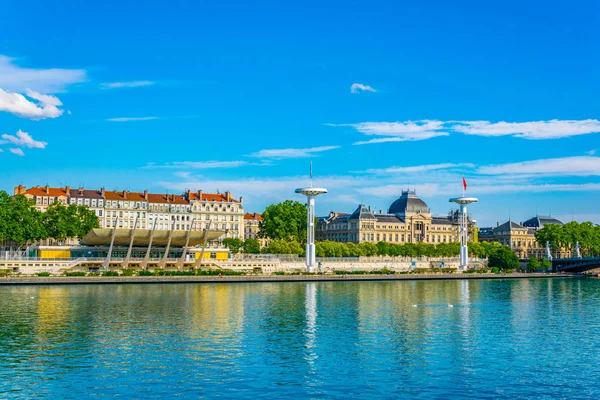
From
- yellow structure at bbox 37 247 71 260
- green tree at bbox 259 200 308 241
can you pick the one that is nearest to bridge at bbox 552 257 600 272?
green tree at bbox 259 200 308 241

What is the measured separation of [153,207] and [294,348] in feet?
375

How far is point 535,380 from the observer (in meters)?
34.1

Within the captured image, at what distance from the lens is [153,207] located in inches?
6009

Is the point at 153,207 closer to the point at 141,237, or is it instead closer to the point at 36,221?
the point at 141,237

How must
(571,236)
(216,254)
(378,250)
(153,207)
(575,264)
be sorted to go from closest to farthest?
(216,254) → (153,207) → (378,250) → (575,264) → (571,236)

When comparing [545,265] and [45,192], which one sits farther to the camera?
[545,265]

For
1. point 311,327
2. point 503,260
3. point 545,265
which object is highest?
point 503,260

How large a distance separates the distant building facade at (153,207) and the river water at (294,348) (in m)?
75.1

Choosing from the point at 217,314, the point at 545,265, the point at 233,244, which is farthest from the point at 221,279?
the point at 545,265

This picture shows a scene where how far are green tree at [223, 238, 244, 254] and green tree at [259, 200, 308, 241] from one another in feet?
22.6

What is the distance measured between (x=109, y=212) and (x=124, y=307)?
289ft

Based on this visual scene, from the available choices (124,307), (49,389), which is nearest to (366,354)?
(49,389)

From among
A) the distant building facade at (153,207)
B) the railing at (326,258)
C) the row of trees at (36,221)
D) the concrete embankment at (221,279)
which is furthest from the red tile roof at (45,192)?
the concrete embankment at (221,279)

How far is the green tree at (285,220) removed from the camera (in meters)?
149
